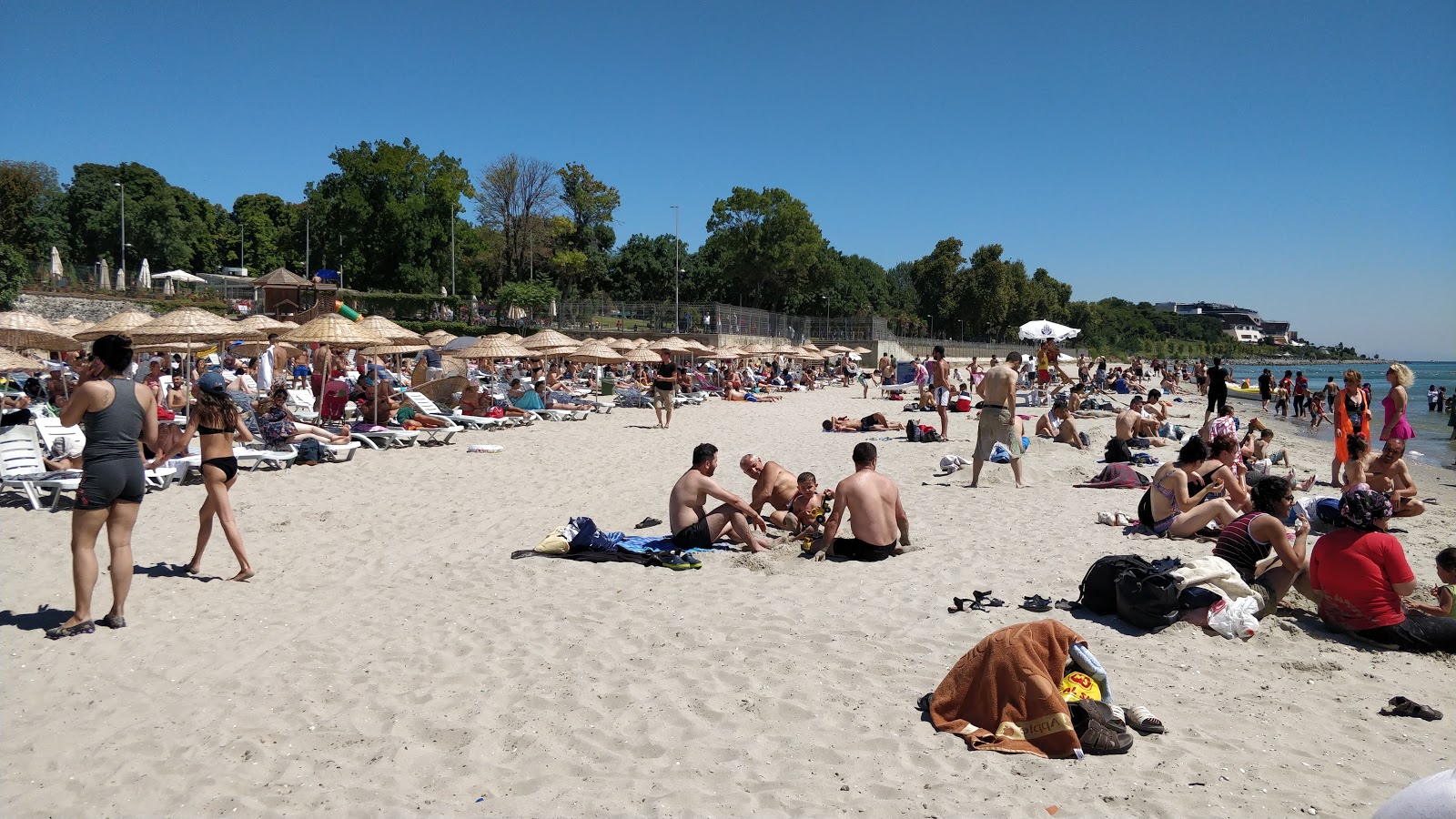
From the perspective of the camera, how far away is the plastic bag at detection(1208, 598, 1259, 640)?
456 centimetres

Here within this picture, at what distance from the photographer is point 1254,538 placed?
16.6 ft

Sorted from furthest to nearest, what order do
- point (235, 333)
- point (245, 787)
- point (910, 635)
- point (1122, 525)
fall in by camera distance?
point (235, 333), point (1122, 525), point (910, 635), point (245, 787)

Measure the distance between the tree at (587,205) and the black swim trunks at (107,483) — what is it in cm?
5294

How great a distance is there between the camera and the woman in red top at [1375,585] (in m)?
4.49

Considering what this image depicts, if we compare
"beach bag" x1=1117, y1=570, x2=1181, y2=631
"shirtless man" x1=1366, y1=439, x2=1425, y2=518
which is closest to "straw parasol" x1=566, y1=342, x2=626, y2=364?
"shirtless man" x1=1366, y1=439, x2=1425, y2=518

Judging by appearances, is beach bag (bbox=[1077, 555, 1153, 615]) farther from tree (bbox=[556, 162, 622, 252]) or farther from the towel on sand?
tree (bbox=[556, 162, 622, 252])

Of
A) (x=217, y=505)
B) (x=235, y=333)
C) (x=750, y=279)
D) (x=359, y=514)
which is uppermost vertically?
(x=750, y=279)

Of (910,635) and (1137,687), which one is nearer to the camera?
(1137,687)

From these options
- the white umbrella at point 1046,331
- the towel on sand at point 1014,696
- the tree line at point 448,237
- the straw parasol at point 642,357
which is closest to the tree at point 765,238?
the tree line at point 448,237

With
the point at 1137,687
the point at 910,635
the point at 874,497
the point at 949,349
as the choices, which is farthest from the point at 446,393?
the point at 949,349

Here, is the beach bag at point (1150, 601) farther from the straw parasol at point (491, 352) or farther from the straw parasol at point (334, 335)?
the straw parasol at point (491, 352)

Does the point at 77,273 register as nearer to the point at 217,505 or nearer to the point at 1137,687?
the point at 217,505

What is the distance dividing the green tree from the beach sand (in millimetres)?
45420

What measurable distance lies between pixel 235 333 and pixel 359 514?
23.5 feet
